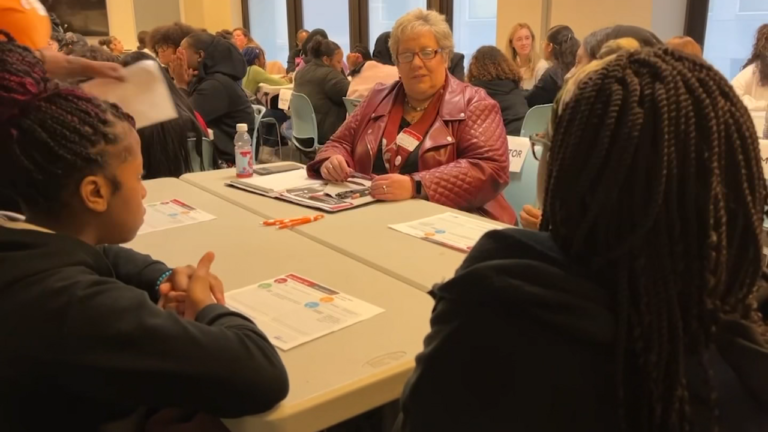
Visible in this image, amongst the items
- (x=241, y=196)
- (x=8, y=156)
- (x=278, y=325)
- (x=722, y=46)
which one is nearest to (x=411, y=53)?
(x=241, y=196)

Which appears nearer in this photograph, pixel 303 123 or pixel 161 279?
pixel 161 279

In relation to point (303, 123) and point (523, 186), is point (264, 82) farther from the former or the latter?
point (523, 186)

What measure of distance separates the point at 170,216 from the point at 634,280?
1471 mm

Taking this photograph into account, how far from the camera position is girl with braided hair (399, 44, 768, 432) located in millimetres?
688

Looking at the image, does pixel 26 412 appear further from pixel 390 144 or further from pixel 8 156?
pixel 390 144

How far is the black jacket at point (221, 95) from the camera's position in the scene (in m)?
3.83

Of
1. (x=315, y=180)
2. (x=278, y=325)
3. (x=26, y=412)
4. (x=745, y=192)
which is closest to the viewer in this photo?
(x=745, y=192)

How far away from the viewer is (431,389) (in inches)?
31.1

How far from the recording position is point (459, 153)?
234 cm

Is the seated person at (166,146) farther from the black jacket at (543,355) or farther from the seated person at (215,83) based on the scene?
the black jacket at (543,355)

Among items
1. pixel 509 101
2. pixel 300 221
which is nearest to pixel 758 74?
pixel 509 101

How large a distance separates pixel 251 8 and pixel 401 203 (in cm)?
880

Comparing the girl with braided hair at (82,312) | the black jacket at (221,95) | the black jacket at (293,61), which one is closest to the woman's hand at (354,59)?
the black jacket at (293,61)

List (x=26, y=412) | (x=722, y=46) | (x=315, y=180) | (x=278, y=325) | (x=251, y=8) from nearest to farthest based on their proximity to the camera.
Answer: (x=26, y=412)
(x=278, y=325)
(x=315, y=180)
(x=722, y=46)
(x=251, y=8)
